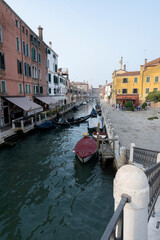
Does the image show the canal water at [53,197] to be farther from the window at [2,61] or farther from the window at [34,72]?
the window at [34,72]

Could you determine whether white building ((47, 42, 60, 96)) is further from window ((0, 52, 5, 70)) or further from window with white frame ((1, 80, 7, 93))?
window with white frame ((1, 80, 7, 93))

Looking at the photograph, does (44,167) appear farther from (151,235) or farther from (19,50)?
(19,50)

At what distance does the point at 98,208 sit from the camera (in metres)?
6.56

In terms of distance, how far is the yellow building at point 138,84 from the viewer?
35.3 meters

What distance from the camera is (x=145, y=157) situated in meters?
7.14

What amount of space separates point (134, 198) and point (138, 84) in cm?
3947

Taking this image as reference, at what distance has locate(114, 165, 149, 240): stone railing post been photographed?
186 cm

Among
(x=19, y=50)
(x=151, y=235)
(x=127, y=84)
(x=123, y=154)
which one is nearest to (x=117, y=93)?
(x=127, y=84)

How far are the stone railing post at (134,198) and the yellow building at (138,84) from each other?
38297mm

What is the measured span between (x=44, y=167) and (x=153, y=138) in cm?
922

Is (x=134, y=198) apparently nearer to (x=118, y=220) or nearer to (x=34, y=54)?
(x=118, y=220)

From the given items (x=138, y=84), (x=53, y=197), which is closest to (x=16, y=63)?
(x=53, y=197)

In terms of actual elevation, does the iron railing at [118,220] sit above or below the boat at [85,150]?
above

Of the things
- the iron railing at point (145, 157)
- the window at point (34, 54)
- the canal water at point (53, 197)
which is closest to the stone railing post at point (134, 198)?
the canal water at point (53, 197)
